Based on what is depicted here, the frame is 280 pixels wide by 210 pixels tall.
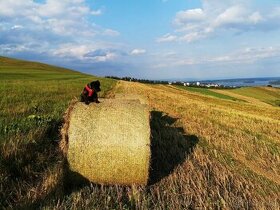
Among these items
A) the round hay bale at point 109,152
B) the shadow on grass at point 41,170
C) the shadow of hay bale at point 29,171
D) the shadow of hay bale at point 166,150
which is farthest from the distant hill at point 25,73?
the round hay bale at point 109,152

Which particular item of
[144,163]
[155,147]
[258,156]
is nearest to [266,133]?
[258,156]

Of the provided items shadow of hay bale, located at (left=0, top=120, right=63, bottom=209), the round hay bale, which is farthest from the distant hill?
the round hay bale

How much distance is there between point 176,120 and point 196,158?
636 cm

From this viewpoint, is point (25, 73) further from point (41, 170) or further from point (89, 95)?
point (41, 170)

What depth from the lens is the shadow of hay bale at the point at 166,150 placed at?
852 cm

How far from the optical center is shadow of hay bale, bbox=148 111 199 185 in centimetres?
852

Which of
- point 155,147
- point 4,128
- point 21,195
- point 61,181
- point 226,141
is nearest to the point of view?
point 21,195

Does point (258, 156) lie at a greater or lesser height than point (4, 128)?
lesser

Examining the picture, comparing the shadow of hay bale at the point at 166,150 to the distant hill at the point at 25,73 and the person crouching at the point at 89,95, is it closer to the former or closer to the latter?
the person crouching at the point at 89,95

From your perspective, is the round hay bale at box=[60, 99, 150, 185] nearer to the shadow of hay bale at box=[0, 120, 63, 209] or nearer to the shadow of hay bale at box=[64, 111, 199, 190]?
the shadow of hay bale at box=[64, 111, 199, 190]

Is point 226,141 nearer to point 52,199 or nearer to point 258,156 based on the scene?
point 258,156

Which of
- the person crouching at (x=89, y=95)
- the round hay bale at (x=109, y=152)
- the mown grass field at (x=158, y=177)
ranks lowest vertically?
the mown grass field at (x=158, y=177)

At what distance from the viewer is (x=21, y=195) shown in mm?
6652

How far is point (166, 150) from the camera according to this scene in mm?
10117
